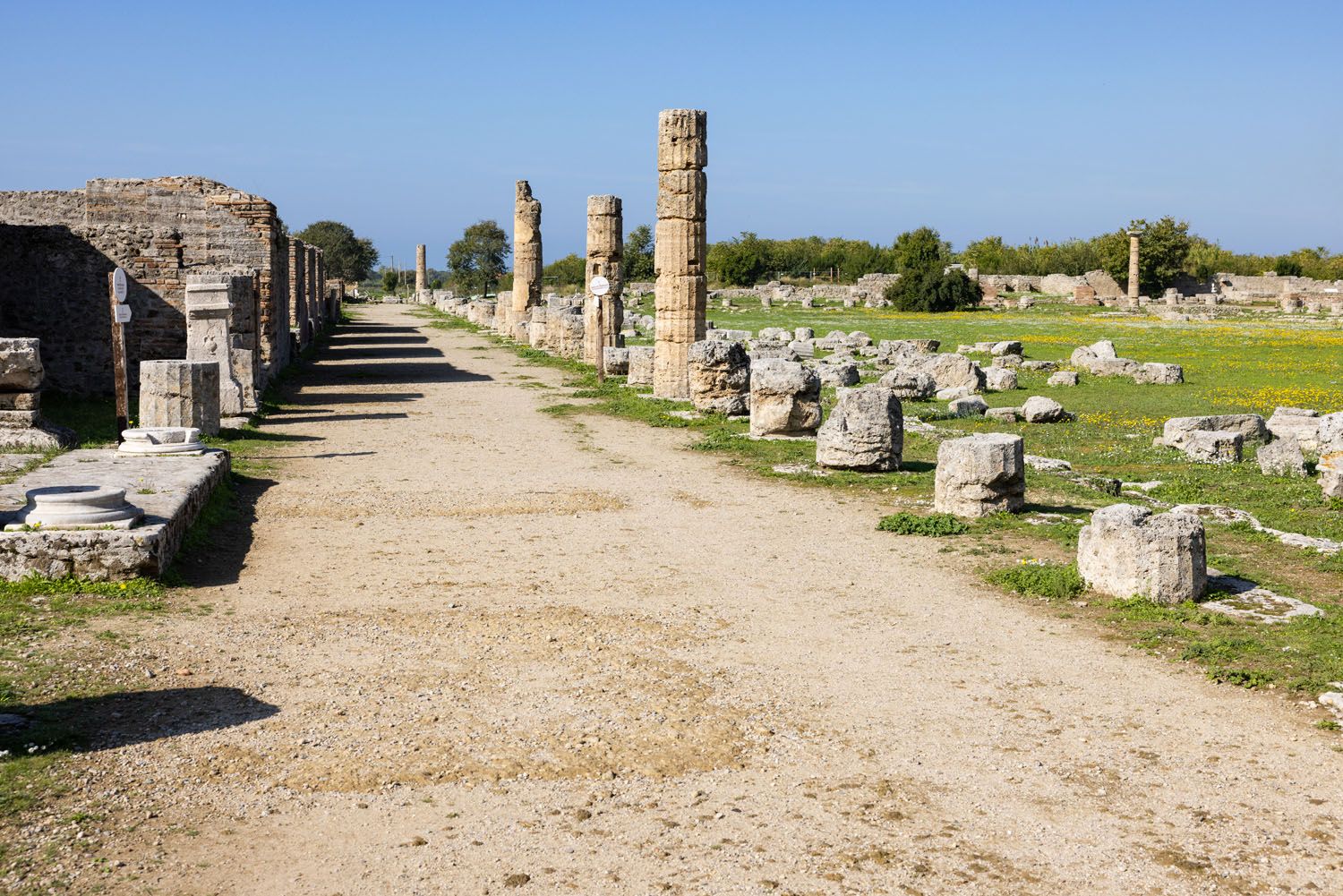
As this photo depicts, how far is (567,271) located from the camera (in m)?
81.4

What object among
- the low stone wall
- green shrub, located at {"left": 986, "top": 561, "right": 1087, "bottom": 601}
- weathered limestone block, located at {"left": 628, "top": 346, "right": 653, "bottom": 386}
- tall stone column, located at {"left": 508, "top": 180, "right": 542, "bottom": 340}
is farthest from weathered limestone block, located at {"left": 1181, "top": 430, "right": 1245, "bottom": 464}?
tall stone column, located at {"left": 508, "top": 180, "right": 542, "bottom": 340}

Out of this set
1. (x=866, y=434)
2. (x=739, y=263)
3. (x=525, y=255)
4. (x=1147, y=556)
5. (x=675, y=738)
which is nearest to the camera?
A: (x=675, y=738)

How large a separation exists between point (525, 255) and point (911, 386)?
22.5m

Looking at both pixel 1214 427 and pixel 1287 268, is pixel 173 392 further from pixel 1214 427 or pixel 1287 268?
pixel 1287 268

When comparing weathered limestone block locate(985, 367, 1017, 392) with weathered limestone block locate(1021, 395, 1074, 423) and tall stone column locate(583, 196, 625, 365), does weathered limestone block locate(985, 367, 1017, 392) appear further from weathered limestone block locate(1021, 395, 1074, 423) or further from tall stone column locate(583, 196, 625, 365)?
tall stone column locate(583, 196, 625, 365)

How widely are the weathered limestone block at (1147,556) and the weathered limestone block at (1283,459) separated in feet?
18.9

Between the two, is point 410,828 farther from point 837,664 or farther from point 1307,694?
point 1307,694

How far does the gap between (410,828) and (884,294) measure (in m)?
56.8

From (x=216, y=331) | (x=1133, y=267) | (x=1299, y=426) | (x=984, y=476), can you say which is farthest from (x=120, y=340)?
(x=1133, y=267)

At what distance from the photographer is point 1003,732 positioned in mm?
6281

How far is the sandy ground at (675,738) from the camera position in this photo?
4879 mm

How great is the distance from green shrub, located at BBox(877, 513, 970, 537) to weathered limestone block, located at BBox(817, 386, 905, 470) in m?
2.52

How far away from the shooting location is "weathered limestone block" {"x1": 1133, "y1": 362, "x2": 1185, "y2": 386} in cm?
2484

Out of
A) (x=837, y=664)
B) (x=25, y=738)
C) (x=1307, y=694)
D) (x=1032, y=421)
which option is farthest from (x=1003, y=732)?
(x=1032, y=421)
